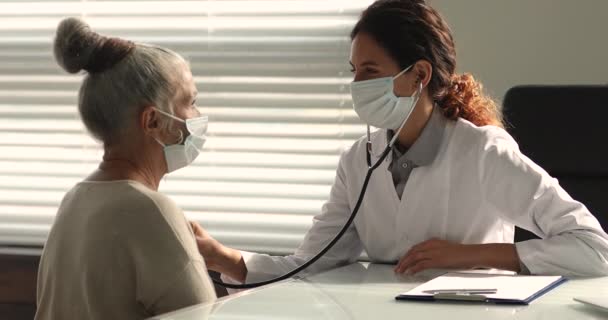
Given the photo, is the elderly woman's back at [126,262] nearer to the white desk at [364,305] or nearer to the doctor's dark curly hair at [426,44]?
the white desk at [364,305]

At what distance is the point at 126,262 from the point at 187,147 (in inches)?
12.4

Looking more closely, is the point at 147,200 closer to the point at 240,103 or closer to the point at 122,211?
the point at 122,211

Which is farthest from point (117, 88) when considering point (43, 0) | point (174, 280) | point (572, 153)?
point (43, 0)

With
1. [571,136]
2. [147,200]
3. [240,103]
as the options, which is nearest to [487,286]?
[147,200]

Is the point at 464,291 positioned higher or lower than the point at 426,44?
lower

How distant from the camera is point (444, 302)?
1618 millimetres

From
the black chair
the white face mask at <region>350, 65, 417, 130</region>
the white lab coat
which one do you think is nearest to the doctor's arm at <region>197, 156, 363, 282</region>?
the white lab coat

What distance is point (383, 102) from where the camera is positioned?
208cm

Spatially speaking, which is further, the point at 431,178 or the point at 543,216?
the point at 431,178

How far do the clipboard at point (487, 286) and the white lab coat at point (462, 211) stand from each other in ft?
0.33

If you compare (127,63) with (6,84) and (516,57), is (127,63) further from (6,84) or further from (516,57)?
(6,84)

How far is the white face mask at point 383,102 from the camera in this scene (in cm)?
208

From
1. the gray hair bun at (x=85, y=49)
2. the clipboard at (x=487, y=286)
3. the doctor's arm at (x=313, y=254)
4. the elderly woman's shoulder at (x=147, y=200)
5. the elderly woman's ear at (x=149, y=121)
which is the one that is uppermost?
the gray hair bun at (x=85, y=49)

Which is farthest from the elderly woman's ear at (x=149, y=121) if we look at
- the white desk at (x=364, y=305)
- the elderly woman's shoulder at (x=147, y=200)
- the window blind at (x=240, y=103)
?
the window blind at (x=240, y=103)
